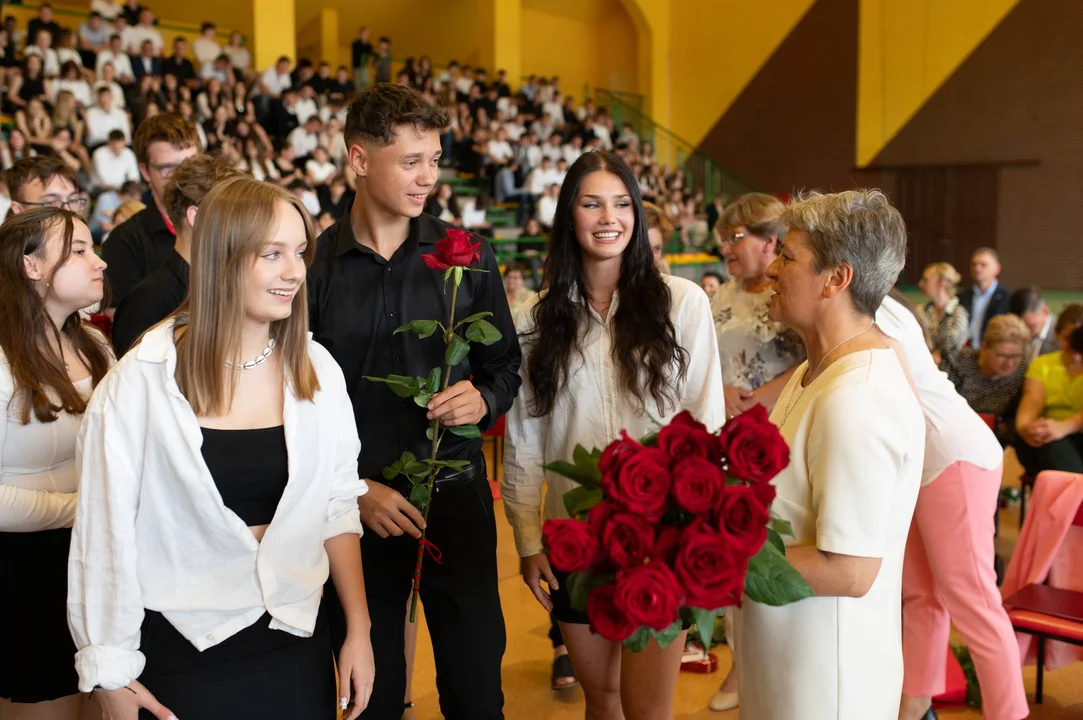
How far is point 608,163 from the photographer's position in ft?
7.01

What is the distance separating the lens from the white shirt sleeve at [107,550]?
58.0 inches

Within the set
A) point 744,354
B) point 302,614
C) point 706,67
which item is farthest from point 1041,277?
point 302,614

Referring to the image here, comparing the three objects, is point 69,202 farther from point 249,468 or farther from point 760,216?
point 760,216

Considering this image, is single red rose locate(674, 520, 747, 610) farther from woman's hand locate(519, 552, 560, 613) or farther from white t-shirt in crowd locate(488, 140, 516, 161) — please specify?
white t-shirt in crowd locate(488, 140, 516, 161)

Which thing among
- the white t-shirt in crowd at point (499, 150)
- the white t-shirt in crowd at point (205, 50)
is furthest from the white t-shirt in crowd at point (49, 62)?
the white t-shirt in crowd at point (499, 150)

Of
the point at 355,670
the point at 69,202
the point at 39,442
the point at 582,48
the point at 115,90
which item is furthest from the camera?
the point at 582,48

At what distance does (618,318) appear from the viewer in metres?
2.16

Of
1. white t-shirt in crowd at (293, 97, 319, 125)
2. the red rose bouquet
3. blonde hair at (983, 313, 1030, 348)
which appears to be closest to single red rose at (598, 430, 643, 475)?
the red rose bouquet

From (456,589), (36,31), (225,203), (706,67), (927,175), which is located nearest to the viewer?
(225,203)

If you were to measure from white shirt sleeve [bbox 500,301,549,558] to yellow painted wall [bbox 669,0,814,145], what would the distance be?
1673 cm

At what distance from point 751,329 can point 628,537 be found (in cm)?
212

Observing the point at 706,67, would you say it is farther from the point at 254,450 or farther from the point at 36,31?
the point at 254,450

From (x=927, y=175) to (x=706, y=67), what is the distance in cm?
568

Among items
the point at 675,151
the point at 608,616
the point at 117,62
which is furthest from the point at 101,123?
the point at 675,151
